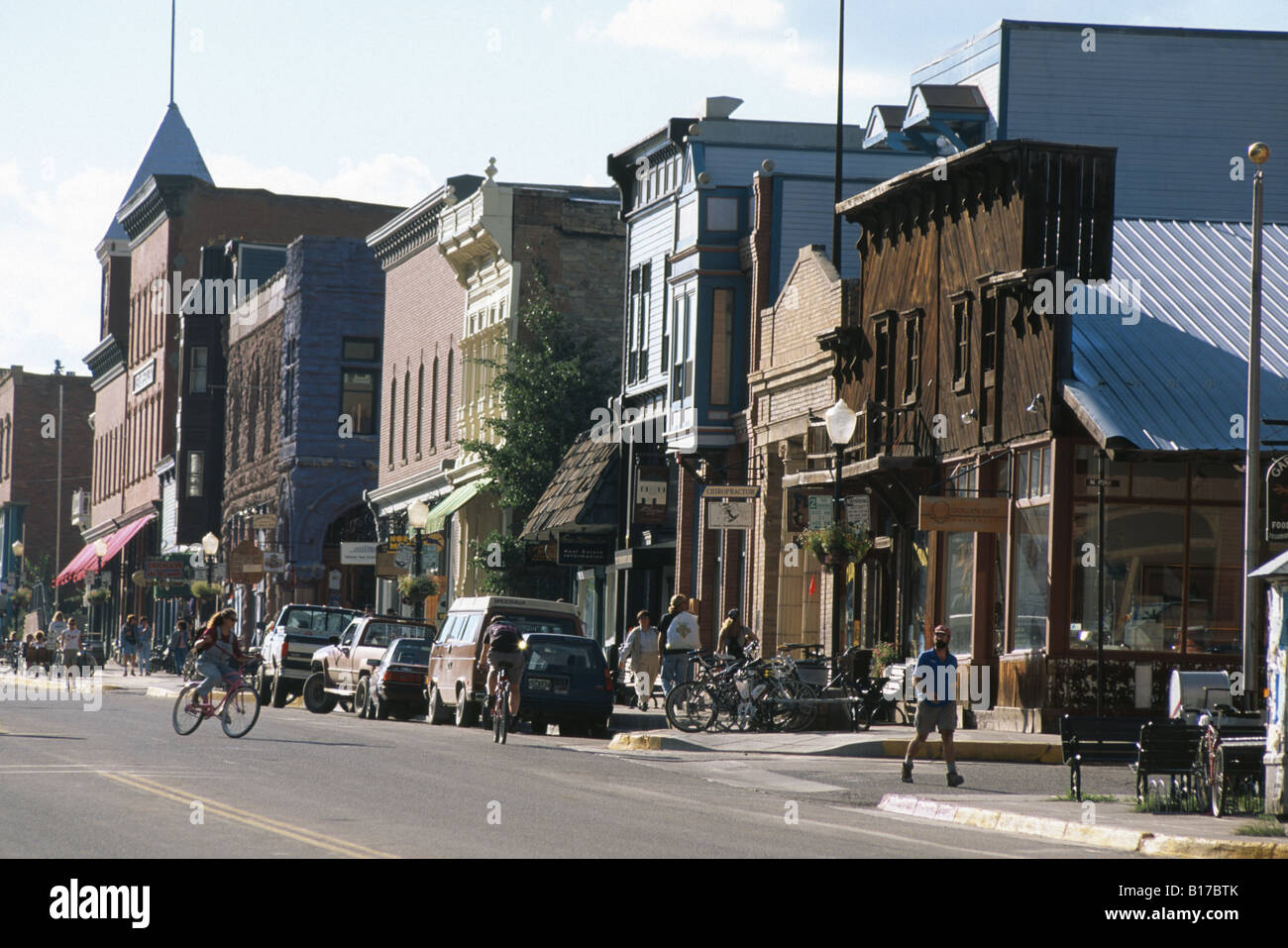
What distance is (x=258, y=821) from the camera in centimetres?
1605

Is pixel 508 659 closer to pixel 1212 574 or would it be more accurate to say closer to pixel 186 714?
pixel 186 714

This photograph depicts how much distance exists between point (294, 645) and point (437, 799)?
23916 millimetres

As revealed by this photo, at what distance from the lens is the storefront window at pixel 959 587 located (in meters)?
31.7

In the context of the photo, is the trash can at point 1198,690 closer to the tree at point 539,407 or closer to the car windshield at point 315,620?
the car windshield at point 315,620

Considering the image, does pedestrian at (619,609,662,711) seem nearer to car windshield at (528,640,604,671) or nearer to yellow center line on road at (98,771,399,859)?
car windshield at (528,640,604,671)

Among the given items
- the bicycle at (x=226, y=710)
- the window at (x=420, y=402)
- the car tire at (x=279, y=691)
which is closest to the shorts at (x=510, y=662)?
the bicycle at (x=226, y=710)

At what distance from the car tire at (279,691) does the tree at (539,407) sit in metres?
9.19

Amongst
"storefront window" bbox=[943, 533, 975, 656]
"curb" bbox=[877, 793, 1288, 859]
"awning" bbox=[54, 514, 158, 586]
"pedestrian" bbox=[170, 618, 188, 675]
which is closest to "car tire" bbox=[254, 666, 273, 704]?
"storefront window" bbox=[943, 533, 975, 656]

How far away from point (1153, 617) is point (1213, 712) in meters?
8.84

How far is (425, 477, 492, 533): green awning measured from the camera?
52.7 m

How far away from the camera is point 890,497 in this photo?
113ft

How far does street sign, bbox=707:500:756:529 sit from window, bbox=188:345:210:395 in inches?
1958
